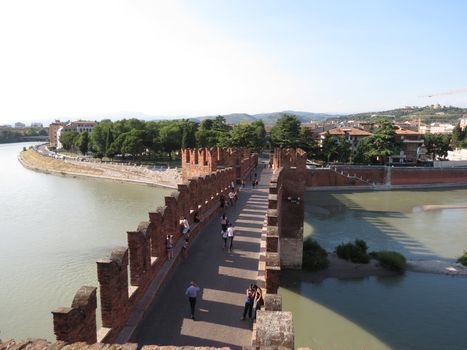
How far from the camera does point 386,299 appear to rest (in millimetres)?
16766

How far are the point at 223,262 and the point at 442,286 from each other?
1285 cm

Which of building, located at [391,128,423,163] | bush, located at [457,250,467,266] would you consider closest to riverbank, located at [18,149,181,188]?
bush, located at [457,250,467,266]

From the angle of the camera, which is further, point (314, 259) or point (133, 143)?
point (133, 143)

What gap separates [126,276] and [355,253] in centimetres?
1580

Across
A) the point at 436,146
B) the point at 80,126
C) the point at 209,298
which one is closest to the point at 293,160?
the point at 209,298

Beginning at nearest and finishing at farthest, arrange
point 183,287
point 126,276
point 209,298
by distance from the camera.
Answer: point 126,276, point 209,298, point 183,287

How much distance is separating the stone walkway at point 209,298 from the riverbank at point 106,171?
29581 mm

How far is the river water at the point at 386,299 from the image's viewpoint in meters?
13.6

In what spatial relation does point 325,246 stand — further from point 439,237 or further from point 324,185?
point 324,185

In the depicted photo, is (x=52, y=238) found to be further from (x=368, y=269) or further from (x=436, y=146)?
(x=436, y=146)

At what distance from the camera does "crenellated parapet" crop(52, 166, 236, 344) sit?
5102 mm

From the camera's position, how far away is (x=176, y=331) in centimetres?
698

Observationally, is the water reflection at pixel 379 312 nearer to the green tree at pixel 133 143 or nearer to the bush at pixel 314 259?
the bush at pixel 314 259

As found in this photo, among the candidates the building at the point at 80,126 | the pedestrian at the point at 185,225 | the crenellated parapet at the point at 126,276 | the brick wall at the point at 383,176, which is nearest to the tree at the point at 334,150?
the brick wall at the point at 383,176
